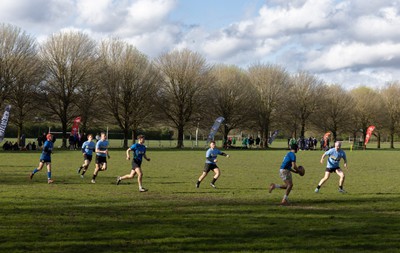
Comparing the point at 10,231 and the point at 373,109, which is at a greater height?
the point at 373,109

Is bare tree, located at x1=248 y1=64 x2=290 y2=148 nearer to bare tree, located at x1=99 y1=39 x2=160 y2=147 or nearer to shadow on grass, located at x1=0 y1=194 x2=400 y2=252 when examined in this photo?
bare tree, located at x1=99 y1=39 x2=160 y2=147

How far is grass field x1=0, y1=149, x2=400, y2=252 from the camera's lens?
871 centimetres

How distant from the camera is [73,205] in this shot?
13.1 metres

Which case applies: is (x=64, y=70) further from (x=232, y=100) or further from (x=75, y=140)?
(x=232, y=100)

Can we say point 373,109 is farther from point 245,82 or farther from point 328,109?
point 245,82

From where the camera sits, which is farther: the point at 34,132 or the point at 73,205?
the point at 34,132

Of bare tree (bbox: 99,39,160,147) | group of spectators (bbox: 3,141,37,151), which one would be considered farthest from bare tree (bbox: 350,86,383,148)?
group of spectators (bbox: 3,141,37,151)

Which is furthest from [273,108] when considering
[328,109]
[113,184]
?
[113,184]

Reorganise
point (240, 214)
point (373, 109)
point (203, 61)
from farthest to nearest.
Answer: point (373, 109) → point (203, 61) → point (240, 214)

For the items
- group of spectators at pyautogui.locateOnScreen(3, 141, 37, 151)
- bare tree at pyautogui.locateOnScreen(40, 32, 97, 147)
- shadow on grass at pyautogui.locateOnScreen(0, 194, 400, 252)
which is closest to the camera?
shadow on grass at pyautogui.locateOnScreen(0, 194, 400, 252)

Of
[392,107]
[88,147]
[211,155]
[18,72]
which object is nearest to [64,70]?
[18,72]

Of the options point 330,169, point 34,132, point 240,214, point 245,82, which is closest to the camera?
point 240,214

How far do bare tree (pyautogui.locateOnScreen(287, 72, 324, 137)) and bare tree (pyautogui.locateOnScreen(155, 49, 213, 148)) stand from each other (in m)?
18.5

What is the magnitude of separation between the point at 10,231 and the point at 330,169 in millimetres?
11083
